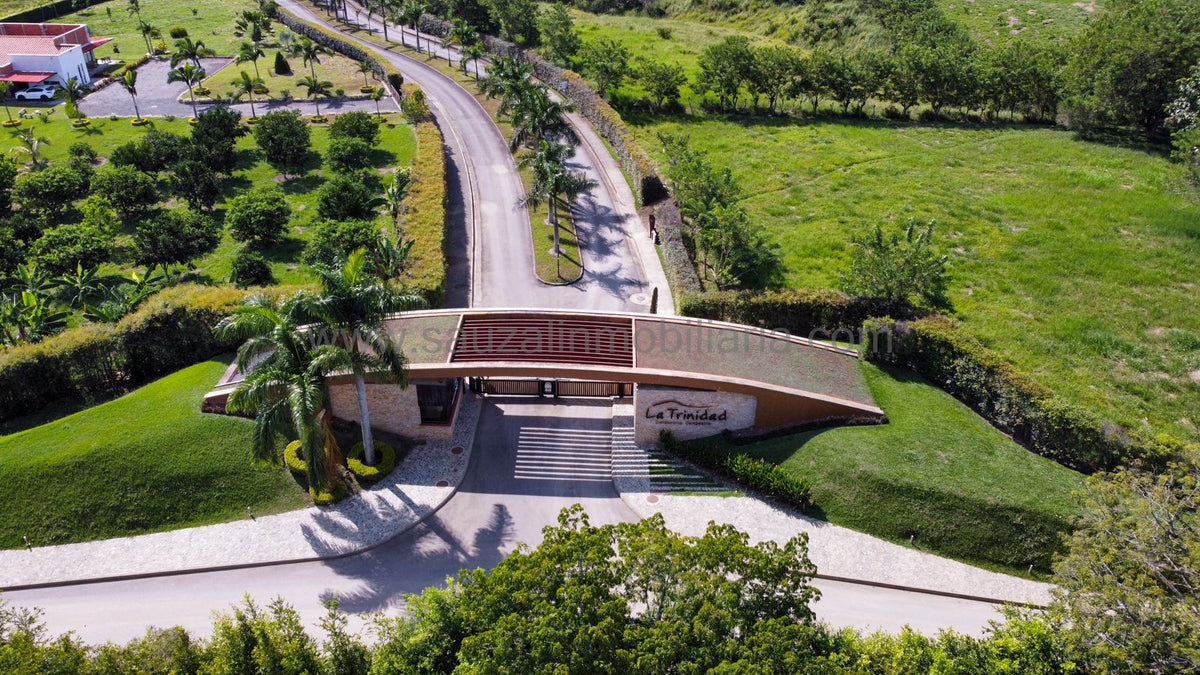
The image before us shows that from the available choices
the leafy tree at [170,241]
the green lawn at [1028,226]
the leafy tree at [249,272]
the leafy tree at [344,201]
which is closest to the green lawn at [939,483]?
the green lawn at [1028,226]

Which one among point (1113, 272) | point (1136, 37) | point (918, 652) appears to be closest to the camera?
point (918, 652)

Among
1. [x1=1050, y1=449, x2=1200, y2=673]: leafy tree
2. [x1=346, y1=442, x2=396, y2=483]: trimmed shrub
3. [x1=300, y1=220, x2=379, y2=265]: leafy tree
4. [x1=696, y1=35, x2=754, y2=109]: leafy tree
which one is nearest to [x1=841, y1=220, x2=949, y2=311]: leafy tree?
[x1=1050, y1=449, x2=1200, y2=673]: leafy tree

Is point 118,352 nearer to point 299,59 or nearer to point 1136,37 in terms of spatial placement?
point 299,59

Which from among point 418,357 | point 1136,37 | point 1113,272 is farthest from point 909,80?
point 418,357

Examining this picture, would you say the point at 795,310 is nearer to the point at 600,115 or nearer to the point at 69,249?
the point at 600,115

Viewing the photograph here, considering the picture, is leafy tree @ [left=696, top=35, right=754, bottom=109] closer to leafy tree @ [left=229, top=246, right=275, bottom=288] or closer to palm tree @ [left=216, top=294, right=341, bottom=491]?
leafy tree @ [left=229, top=246, right=275, bottom=288]

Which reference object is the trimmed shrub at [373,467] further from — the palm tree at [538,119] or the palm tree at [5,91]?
the palm tree at [5,91]
